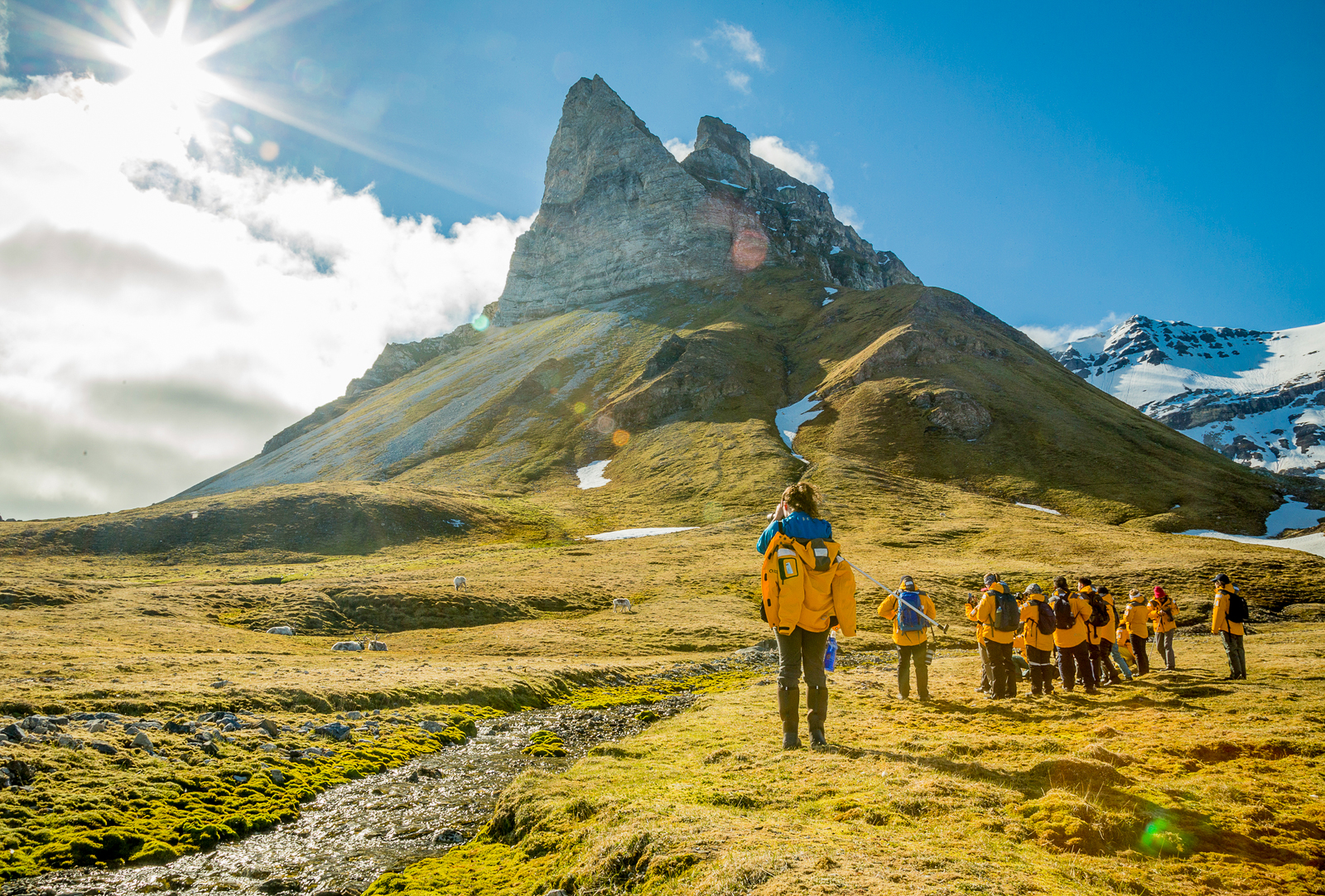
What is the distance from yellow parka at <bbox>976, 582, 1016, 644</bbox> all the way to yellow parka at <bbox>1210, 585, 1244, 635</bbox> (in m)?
7.95

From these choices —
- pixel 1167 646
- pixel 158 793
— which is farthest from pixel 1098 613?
pixel 158 793

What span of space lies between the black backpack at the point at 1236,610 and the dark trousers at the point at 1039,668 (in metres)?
7.27

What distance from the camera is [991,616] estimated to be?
18.8 m

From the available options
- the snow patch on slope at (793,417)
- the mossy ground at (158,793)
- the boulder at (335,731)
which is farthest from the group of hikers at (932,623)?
the snow patch on slope at (793,417)

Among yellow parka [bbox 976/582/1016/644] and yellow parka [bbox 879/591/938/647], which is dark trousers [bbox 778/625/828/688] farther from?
yellow parka [bbox 976/582/1016/644]

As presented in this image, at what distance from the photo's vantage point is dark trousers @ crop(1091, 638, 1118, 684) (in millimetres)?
20672

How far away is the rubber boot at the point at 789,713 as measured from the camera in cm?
1131

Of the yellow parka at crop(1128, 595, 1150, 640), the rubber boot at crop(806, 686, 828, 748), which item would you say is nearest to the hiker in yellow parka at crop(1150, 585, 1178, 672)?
the yellow parka at crop(1128, 595, 1150, 640)

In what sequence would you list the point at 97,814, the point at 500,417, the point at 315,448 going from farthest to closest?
the point at 315,448, the point at 500,417, the point at 97,814

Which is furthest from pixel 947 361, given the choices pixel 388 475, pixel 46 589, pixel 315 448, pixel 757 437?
pixel 315 448

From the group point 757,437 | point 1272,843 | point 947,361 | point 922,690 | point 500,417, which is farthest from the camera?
point 500,417

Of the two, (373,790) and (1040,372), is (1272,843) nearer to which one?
(373,790)

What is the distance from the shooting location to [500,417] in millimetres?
151250

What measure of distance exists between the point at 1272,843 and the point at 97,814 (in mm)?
15590
